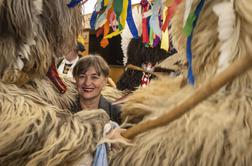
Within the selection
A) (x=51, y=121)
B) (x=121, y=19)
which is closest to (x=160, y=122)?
(x=51, y=121)

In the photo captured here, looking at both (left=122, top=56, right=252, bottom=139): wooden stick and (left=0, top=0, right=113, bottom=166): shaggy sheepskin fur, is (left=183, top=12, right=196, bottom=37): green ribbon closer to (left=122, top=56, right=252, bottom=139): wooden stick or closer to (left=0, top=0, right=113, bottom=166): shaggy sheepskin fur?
(left=122, top=56, right=252, bottom=139): wooden stick

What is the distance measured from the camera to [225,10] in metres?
0.55

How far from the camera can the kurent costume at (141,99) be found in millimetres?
549

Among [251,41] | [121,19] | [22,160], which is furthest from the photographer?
[121,19]

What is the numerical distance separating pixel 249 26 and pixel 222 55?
0.21 ft

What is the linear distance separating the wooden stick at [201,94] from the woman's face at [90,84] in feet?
2.19

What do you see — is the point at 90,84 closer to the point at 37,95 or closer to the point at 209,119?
the point at 37,95

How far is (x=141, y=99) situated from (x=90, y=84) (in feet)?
2.12

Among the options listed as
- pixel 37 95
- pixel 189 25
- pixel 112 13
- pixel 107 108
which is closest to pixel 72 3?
pixel 112 13

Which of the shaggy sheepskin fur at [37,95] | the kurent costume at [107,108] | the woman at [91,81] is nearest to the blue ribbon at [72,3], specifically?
the shaggy sheepskin fur at [37,95]

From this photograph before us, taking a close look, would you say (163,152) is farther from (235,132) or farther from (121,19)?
(121,19)

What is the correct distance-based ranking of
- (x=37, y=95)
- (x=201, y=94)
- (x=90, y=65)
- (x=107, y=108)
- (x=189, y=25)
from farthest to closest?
(x=90, y=65) → (x=107, y=108) → (x=37, y=95) → (x=189, y=25) → (x=201, y=94)

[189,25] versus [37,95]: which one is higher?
[189,25]

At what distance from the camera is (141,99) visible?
0.71m
